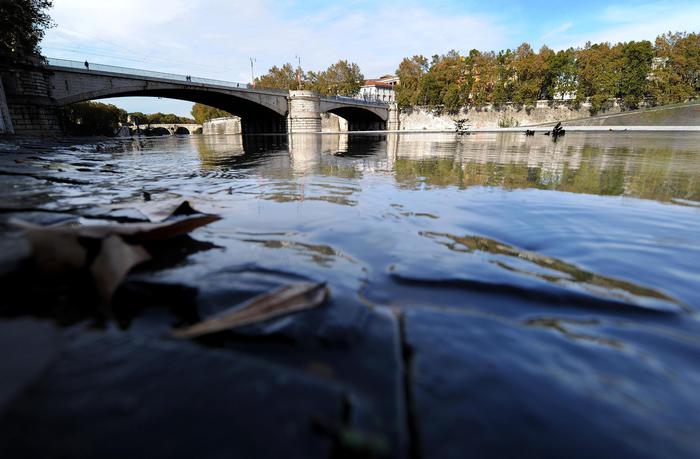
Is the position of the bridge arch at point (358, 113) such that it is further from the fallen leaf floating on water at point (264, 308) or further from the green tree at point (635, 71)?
the fallen leaf floating on water at point (264, 308)

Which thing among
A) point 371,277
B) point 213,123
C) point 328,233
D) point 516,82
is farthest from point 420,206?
point 213,123

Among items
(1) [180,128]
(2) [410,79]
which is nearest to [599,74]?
(2) [410,79]

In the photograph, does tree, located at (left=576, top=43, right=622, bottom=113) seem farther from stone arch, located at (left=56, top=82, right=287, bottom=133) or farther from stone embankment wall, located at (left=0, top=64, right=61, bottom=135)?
stone embankment wall, located at (left=0, top=64, right=61, bottom=135)

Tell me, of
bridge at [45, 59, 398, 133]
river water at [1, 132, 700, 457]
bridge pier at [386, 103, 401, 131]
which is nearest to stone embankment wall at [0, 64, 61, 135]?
bridge at [45, 59, 398, 133]

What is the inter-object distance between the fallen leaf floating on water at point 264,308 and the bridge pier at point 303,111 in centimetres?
5697

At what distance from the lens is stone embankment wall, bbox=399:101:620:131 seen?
6181 cm

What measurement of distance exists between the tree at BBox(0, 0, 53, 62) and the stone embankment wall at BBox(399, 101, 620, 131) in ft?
194

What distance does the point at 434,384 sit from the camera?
1.09 meters

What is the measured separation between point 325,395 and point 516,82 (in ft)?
253

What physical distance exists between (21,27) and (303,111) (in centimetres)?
3531

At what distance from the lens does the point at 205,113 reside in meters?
103

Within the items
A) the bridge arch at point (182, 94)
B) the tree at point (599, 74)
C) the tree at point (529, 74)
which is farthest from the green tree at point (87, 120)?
the tree at point (599, 74)

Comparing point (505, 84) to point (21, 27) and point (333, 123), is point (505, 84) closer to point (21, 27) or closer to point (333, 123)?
point (333, 123)

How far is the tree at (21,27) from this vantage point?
22.6 meters
